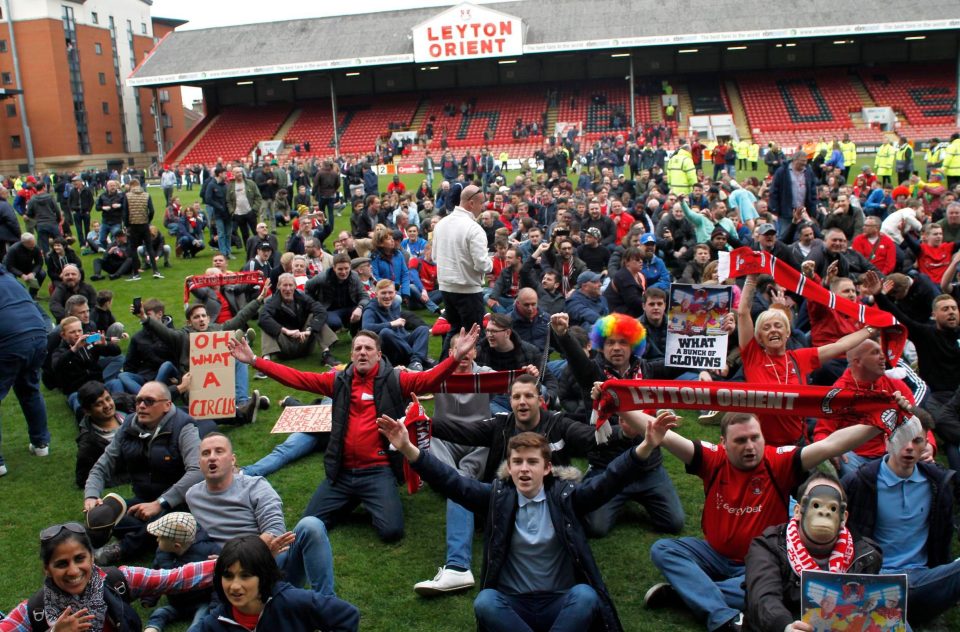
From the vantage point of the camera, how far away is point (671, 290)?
26.5 feet

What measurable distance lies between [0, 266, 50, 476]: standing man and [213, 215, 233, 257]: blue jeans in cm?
1040

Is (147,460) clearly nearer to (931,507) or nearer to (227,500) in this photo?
(227,500)

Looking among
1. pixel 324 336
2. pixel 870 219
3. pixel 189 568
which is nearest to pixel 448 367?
pixel 189 568

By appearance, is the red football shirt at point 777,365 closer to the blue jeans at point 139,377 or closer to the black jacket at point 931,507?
the black jacket at point 931,507

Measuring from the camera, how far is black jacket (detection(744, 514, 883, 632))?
12.7 ft

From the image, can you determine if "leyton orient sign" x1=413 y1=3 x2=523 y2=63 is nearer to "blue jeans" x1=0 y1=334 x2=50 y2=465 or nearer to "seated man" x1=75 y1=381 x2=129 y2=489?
"blue jeans" x1=0 y1=334 x2=50 y2=465

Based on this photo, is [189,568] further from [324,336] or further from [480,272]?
[324,336]

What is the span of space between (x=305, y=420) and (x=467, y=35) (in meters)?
37.8

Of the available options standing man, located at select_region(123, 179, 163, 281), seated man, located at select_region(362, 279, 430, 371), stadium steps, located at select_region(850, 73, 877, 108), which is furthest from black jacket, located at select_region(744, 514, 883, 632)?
stadium steps, located at select_region(850, 73, 877, 108)

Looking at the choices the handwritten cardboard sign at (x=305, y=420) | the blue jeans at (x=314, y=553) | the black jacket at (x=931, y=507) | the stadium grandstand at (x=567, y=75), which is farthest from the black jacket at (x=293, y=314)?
the stadium grandstand at (x=567, y=75)

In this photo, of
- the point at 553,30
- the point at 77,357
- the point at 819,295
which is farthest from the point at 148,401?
the point at 553,30

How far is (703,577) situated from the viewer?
4.74m

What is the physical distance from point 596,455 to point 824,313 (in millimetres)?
3167

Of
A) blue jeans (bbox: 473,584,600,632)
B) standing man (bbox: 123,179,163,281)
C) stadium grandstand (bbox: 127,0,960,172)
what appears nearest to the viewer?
blue jeans (bbox: 473,584,600,632)
